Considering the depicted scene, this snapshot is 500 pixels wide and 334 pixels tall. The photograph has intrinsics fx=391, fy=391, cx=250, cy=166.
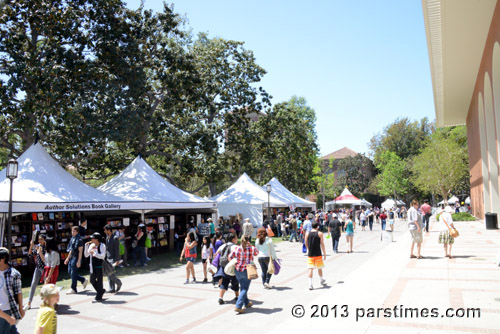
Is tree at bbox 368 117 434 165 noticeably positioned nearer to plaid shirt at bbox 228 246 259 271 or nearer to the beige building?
the beige building

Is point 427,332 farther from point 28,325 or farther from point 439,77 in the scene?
point 439,77

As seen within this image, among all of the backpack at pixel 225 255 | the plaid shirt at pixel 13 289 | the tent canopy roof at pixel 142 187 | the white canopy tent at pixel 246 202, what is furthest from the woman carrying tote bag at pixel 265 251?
the white canopy tent at pixel 246 202

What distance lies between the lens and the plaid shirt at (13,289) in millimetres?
4910

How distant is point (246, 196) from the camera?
2688 cm

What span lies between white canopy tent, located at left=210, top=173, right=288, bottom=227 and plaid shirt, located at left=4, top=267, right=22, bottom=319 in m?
21.3

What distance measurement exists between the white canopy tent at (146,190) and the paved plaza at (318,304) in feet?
15.4

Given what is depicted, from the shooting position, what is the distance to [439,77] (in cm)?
2594

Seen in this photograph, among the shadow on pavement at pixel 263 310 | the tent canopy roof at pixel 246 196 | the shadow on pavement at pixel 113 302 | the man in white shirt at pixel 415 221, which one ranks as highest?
the tent canopy roof at pixel 246 196

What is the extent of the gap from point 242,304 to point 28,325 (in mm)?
4020

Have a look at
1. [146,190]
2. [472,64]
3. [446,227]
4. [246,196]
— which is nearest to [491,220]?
[472,64]

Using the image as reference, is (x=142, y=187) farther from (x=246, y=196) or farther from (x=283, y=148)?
(x=283, y=148)

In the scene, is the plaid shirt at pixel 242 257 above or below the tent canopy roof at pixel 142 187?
below

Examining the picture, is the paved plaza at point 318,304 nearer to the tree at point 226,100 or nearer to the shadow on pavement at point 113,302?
the shadow on pavement at point 113,302

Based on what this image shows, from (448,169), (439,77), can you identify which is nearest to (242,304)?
(439,77)
